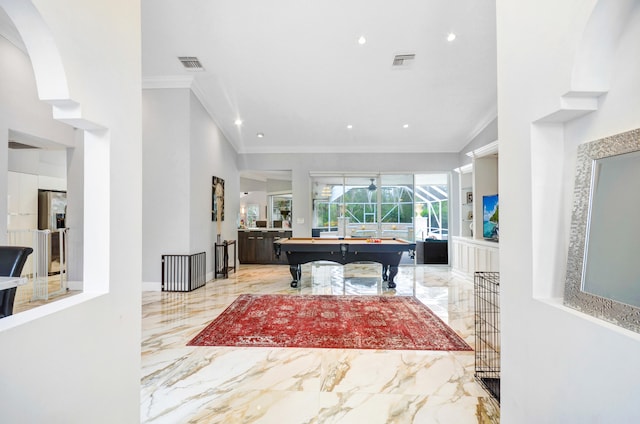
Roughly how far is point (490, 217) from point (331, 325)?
12.9ft

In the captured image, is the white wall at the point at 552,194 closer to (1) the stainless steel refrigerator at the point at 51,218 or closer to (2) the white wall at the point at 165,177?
(2) the white wall at the point at 165,177

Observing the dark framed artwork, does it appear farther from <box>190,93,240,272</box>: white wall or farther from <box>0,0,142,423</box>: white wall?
<box>0,0,142,423</box>: white wall

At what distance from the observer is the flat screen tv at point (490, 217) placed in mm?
5355

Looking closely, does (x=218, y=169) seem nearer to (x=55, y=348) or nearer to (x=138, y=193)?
(x=138, y=193)

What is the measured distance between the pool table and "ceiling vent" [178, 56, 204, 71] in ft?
9.84

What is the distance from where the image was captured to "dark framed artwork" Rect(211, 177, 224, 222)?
5.95 metres

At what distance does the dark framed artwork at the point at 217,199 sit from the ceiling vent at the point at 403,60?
3.99 meters

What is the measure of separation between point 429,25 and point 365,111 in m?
2.43

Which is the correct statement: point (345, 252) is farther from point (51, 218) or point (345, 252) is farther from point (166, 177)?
point (51, 218)

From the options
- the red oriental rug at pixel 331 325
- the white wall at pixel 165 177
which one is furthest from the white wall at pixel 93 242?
the white wall at pixel 165 177

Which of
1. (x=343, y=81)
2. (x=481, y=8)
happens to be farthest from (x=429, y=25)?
(x=343, y=81)

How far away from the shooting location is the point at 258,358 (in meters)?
2.55

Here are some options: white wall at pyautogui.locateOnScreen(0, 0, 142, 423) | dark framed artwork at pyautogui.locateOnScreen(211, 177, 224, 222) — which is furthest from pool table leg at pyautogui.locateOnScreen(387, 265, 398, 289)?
white wall at pyautogui.locateOnScreen(0, 0, 142, 423)

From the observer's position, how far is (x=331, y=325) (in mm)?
3328
